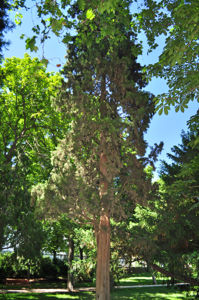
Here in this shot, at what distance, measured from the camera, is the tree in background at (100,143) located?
9.66 metres

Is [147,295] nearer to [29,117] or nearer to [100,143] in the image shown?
[100,143]

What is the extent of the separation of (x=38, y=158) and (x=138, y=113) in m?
7.24

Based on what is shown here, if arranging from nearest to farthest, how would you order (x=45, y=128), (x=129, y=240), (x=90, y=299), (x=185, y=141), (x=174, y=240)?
(x=129, y=240), (x=174, y=240), (x=90, y=299), (x=185, y=141), (x=45, y=128)

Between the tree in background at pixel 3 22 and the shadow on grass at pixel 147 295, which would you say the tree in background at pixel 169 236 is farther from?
the tree in background at pixel 3 22

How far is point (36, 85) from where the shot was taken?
16250mm

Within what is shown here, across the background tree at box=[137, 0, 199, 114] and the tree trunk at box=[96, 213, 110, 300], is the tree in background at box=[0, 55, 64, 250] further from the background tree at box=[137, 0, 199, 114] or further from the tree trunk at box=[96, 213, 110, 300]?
the background tree at box=[137, 0, 199, 114]

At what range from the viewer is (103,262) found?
9938 mm

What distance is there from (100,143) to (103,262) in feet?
15.3

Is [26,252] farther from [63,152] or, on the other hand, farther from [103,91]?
[103,91]

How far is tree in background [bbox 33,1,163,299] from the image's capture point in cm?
966

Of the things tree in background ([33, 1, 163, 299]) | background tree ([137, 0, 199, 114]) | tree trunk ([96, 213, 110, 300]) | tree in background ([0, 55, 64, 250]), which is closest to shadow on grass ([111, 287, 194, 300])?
tree trunk ([96, 213, 110, 300])

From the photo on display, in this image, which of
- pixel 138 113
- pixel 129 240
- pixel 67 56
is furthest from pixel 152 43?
pixel 129 240

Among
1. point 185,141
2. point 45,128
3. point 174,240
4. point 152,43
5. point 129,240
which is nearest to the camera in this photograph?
point 152,43

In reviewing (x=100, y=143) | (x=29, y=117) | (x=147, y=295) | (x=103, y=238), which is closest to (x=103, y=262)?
(x=103, y=238)
